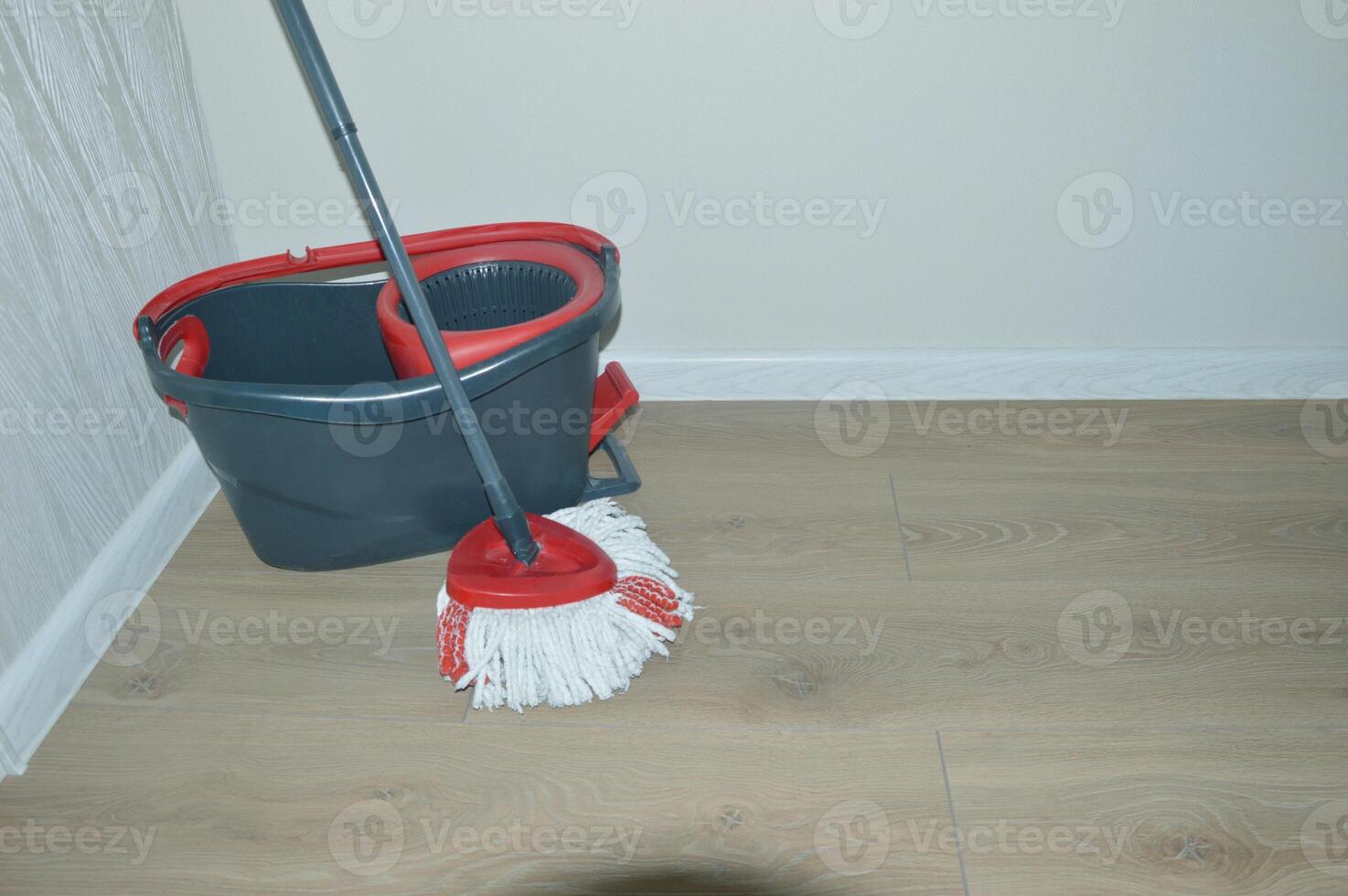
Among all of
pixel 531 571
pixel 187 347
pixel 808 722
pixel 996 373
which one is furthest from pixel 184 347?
pixel 996 373

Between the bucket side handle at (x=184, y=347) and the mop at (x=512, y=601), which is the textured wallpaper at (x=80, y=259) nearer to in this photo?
the bucket side handle at (x=184, y=347)

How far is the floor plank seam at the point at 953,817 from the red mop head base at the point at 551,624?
244mm

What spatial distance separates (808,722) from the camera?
93 centimetres

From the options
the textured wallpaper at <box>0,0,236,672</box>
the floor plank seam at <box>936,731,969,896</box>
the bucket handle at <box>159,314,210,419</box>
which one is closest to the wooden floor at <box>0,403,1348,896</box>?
the floor plank seam at <box>936,731,969,896</box>

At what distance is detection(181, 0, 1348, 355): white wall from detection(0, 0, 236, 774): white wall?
0.45ft

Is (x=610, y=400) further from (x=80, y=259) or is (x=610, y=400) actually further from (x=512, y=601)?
(x=80, y=259)

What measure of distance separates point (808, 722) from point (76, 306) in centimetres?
76

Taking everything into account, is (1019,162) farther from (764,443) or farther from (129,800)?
(129,800)

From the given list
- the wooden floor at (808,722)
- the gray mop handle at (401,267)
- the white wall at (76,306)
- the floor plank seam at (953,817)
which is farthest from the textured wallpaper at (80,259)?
the floor plank seam at (953,817)

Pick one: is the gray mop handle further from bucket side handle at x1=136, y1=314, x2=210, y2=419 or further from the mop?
bucket side handle at x1=136, y1=314, x2=210, y2=419

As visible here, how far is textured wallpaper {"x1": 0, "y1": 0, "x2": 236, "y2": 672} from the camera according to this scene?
91 cm

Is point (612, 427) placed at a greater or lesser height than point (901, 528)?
greater

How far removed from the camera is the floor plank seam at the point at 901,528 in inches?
43.6

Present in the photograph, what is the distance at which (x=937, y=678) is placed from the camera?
0.97 metres
